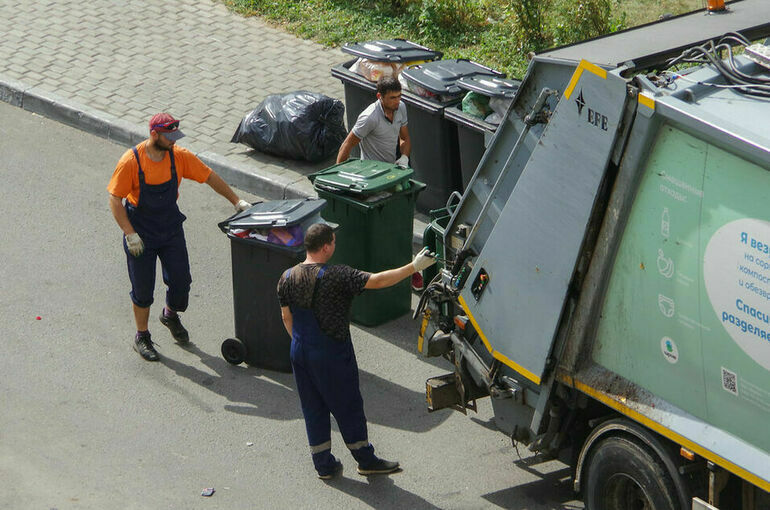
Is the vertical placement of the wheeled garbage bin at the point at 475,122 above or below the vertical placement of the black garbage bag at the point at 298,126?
above

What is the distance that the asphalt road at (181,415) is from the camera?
5930mm

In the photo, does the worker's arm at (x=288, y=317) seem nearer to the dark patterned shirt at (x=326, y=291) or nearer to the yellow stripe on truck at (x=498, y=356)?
the dark patterned shirt at (x=326, y=291)

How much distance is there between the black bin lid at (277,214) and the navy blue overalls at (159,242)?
0.46 meters

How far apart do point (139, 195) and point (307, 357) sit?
6.01ft

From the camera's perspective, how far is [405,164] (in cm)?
825

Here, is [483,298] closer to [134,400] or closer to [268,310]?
[268,310]

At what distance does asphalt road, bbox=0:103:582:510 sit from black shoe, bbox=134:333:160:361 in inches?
2.3

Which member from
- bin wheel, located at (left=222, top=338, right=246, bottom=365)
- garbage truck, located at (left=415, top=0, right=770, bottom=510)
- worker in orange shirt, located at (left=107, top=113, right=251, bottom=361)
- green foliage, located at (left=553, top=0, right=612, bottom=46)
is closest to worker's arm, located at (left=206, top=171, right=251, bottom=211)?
worker in orange shirt, located at (left=107, top=113, right=251, bottom=361)

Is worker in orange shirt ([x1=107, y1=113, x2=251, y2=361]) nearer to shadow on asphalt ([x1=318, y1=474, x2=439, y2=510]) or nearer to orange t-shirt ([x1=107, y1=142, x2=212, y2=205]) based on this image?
orange t-shirt ([x1=107, y1=142, x2=212, y2=205])

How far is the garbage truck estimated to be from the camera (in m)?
4.30

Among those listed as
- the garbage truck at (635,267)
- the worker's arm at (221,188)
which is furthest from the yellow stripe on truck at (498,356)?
the worker's arm at (221,188)

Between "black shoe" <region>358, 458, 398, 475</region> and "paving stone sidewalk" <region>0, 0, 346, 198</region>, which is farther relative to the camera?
"paving stone sidewalk" <region>0, 0, 346, 198</region>

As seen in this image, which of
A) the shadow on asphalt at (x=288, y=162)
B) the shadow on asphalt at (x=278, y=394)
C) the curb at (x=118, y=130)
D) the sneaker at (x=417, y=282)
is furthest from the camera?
the shadow on asphalt at (x=288, y=162)

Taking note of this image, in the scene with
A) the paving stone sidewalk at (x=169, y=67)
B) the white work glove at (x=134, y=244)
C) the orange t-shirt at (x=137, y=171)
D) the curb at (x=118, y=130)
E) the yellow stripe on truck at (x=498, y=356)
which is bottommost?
the curb at (x=118, y=130)
